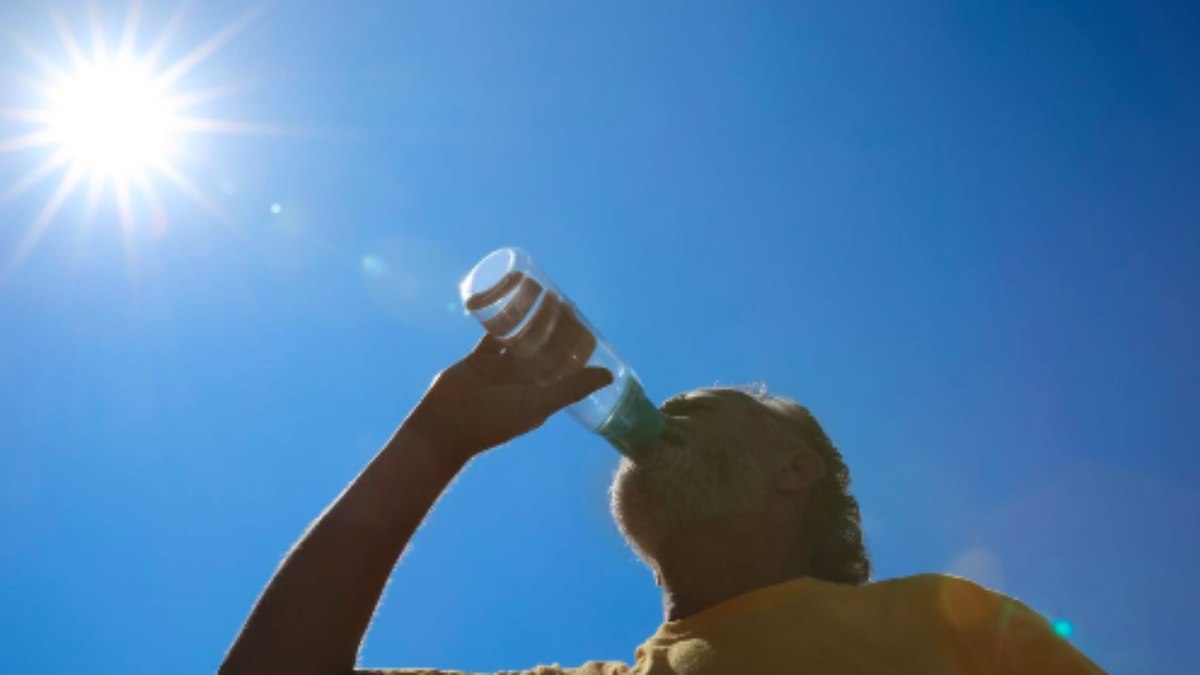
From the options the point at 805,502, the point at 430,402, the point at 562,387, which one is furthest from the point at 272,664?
the point at 805,502

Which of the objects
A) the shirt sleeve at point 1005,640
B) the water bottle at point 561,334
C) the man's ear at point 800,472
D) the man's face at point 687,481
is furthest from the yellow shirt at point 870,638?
the water bottle at point 561,334

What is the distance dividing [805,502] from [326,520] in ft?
5.95

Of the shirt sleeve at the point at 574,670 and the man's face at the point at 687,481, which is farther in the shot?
the man's face at the point at 687,481

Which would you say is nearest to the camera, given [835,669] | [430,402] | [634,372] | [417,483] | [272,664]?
[272,664]

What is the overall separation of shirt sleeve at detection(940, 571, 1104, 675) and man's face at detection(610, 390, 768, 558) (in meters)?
0.81

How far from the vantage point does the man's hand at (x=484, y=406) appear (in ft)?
8.66

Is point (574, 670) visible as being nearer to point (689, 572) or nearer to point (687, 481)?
point (689, 572)

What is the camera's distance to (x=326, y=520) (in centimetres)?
247

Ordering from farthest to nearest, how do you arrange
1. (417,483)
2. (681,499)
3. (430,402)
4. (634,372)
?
(634,372) < (681,499) < (430,402) < (417,483)

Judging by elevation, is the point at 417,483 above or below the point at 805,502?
below

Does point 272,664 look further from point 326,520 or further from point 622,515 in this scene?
point 622,515

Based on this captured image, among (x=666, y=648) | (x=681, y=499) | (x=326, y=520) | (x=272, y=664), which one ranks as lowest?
(x=272, y=664)

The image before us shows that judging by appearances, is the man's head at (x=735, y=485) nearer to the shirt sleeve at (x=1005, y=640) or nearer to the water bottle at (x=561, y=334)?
the water bottle at (x=561, y=334)

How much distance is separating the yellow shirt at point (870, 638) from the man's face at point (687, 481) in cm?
42
